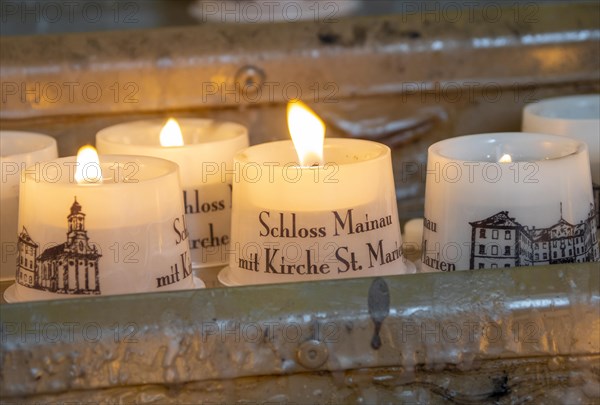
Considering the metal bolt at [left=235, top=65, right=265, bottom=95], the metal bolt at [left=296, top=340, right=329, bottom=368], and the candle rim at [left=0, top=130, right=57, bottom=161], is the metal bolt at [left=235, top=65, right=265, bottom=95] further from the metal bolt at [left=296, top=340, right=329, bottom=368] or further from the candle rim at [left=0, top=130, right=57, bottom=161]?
the metal bolt at [left=296, top=340, right=329, bottom=368]

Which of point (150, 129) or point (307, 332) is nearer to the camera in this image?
point (307, 332)

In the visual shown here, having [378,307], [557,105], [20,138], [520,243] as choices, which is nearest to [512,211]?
[520,243]

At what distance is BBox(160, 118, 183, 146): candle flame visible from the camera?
2.46 ft

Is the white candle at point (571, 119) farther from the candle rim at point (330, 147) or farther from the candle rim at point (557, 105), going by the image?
the candle rim at point (330, 147)

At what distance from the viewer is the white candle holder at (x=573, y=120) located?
0.74 m

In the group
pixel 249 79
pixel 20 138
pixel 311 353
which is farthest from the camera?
pixel 249 79

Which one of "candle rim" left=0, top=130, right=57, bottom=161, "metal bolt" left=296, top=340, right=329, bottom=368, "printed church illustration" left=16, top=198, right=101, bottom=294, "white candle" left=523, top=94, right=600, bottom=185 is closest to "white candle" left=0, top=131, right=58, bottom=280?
"candle rim" left=0, top=130, right=57, bottom=161

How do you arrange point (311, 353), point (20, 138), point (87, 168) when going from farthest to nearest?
point (20, 138), point (87, 168), point (311, 353)

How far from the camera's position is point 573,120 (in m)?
0.75

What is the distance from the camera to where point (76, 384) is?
0.53 meters

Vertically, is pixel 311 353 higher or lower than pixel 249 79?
lower

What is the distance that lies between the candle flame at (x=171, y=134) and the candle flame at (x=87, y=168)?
115mm

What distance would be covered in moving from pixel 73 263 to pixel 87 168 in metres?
0.08

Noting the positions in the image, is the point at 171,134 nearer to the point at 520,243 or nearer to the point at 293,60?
the point at 293,60
